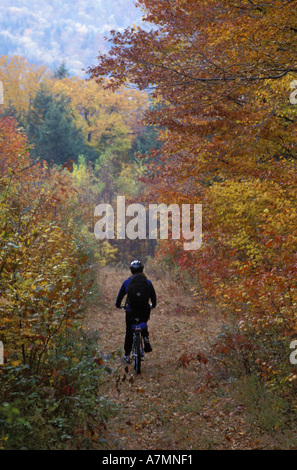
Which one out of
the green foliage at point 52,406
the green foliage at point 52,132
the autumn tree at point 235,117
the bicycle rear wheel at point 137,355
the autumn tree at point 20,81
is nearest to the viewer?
the green foliage at point 52,406

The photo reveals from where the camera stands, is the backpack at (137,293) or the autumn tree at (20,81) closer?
the backpack at (137,293)

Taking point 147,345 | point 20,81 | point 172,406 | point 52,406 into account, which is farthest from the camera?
point 20,81

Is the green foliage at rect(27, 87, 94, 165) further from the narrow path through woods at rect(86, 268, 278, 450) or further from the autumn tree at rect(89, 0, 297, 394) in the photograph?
the narrow path through woods at rect(86, 268, 278, 450)

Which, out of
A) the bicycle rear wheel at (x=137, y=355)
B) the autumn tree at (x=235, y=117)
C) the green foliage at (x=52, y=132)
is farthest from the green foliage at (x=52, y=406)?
the green foliage at (x=52, y=132)

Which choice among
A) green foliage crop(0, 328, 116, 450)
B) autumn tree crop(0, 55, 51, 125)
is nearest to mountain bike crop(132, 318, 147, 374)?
green foliage crop(0, 328, 116, 450)

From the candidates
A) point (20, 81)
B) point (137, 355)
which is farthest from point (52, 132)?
point (137, 355)

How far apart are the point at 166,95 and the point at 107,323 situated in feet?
22.9

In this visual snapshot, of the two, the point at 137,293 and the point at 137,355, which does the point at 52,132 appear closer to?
the point at 137,293

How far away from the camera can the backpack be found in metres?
8.23

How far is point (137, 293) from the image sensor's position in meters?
8.23

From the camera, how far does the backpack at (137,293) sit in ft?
27.0

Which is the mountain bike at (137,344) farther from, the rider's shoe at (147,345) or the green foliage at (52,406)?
the green foliage at (52,406)

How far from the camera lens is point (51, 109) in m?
44.3

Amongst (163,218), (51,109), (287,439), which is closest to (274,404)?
(287,439)
